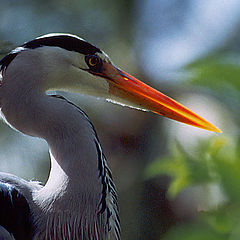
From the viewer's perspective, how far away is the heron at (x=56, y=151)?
2.59ft

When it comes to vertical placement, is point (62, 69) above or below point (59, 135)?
above

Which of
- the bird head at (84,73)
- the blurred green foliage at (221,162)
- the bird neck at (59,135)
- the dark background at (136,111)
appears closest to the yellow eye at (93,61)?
the bird head at (84,73)

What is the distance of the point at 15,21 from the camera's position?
2518mm

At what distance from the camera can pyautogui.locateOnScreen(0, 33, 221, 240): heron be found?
31.0 inches

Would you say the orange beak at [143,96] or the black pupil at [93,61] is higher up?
the black pupil at [93,61]

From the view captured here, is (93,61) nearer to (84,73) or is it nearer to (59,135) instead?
(84,73)

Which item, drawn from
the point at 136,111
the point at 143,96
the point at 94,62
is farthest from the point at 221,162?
the point at 136,111

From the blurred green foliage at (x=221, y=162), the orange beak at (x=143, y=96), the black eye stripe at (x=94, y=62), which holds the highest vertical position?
the black eye stripe at (x=94, y=62)

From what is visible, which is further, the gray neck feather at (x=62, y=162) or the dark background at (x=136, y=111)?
the dark background at (x=136, y=111)

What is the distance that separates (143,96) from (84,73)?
0.45ft

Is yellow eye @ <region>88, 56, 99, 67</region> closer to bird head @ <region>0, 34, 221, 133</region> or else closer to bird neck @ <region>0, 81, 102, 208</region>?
bird head @ <region>0, 34, 221, 133</region>

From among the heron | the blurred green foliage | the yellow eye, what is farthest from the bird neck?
the blurred green foliage

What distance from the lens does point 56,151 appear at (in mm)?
796

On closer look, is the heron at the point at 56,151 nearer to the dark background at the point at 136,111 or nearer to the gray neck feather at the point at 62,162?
the gray neck feather at the point at 62,162
